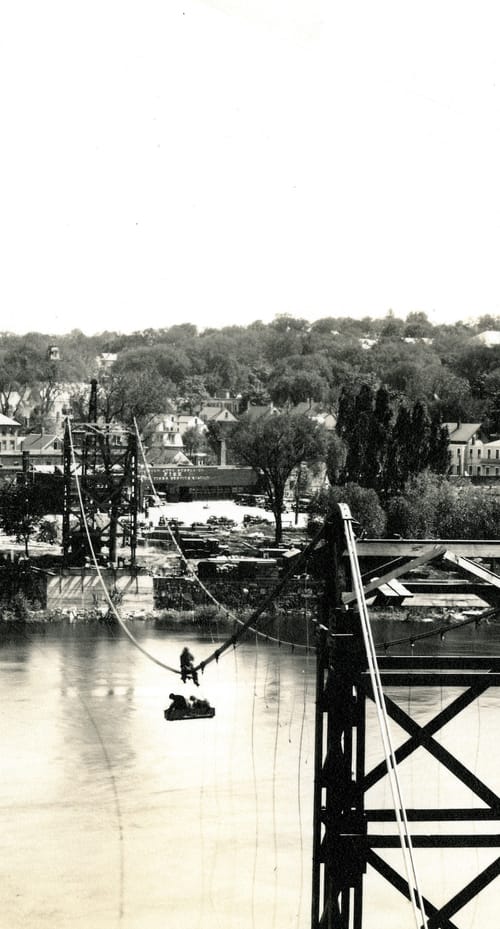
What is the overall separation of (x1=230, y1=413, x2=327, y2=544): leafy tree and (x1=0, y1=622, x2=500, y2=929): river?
505 inches

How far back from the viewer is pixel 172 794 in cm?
1066

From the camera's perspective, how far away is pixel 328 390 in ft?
145

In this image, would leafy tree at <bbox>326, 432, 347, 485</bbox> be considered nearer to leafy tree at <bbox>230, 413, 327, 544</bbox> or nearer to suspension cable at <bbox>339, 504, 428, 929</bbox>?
leafy tree at <bbox>230, 413, 327, 544</bbox>

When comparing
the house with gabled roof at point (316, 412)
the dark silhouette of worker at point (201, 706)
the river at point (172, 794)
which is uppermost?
the house with gabled roof at point (316, 412)

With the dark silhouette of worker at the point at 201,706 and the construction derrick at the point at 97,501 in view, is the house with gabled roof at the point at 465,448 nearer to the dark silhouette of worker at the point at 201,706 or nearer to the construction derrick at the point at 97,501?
the construction derrick at the point at 97,501

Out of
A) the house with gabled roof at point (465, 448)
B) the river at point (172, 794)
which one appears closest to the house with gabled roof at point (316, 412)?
the house with gabled roof at point (465, 448)

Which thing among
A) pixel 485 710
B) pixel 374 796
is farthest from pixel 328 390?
pixel 374 796

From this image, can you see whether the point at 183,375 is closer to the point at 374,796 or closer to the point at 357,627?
the point at 374,796

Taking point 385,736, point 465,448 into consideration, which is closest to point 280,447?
point 465,448

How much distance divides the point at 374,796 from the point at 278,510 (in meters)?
16.3

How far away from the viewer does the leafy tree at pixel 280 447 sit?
97.6 feet

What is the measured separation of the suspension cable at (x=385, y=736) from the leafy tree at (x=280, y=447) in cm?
2441

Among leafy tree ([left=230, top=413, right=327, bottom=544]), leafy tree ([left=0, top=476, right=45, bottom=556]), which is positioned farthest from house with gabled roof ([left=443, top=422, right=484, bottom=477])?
leafy tree ([left=0, top=476, right=45, bottom=556])

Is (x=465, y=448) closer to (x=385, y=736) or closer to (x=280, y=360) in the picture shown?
(x=280, y=360)
